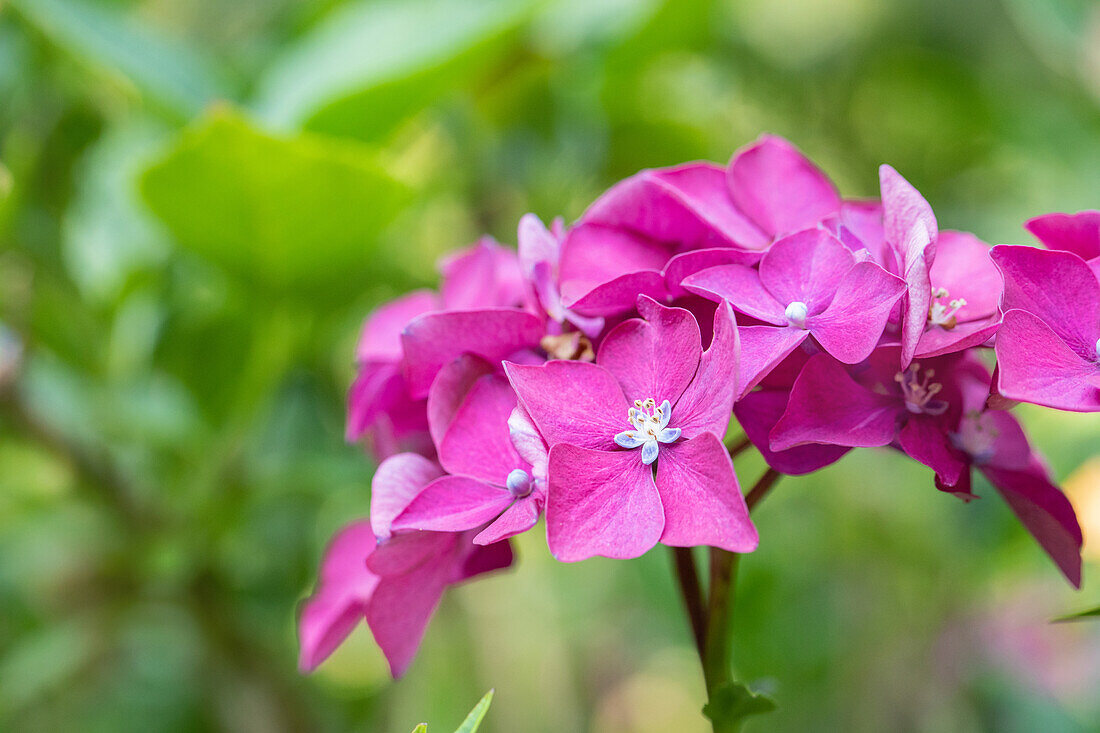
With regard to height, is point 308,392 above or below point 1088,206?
above

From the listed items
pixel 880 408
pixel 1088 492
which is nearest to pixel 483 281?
pixel 880 408

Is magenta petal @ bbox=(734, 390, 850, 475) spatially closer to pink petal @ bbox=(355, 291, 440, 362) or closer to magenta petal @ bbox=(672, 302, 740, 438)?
magenta petal @ bbox=(672, 302, 740, 438)

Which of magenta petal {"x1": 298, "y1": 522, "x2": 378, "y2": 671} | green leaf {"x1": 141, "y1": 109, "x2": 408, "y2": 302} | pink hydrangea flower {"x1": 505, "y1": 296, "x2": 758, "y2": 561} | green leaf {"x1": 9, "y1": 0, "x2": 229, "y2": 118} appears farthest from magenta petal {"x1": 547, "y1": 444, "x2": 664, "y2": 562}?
green leaf {"x1": 9, "y1": 0, "x2": 229, "y2": 118}

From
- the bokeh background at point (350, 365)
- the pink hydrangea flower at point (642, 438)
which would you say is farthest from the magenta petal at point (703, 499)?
the bokeh background at point (350, 365)

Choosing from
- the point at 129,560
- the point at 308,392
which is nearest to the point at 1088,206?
the point at 308,392

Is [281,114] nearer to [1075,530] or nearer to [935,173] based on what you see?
[1075,530]

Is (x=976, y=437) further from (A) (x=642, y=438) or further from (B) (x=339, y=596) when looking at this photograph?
(B) (x=339, y=596)
